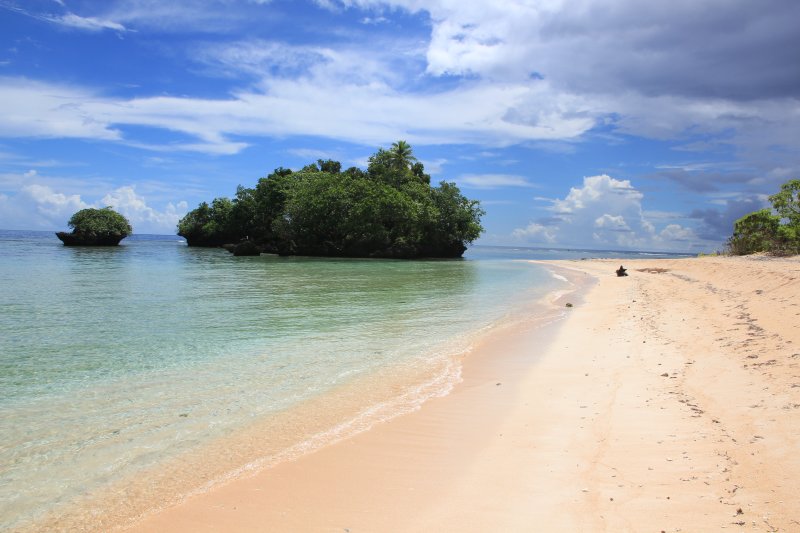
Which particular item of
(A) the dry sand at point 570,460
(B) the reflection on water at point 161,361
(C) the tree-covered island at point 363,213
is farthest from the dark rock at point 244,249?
(A) the dry sand at point 570,460

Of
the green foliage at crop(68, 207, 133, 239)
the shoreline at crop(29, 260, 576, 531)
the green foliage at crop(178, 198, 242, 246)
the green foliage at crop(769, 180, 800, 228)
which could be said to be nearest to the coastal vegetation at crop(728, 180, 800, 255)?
the green foliage at crop(769, 180, 800, 228)

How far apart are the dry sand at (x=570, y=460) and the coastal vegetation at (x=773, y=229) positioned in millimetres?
27693

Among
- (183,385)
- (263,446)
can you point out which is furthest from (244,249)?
(263,446)

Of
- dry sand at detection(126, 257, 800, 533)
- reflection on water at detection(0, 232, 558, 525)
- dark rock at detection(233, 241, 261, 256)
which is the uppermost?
dark rock at detection(233, 241, 261, 256)

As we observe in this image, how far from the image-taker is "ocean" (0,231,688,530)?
15.3 ft

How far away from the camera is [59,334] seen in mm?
11602

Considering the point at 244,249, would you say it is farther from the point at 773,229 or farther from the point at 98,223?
the point at 773,229

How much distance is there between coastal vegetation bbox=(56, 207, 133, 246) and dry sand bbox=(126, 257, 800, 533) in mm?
85588

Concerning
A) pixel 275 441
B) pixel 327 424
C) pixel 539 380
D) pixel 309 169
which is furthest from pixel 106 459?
pixel 309 169

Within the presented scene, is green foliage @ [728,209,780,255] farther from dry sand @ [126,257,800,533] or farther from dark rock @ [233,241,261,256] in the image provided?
dark rock @ [233,241,261,256]

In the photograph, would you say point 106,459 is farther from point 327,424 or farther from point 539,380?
point 539,380

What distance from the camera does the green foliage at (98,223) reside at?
2997 inches

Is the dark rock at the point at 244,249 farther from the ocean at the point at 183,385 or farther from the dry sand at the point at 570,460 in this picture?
the dry sand at the point at 570,460

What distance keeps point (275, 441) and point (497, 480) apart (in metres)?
2.70
